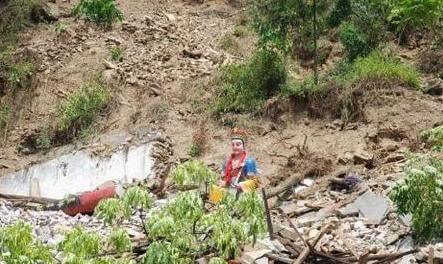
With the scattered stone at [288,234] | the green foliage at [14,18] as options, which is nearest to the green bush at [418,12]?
the scattered stone at [288,234]

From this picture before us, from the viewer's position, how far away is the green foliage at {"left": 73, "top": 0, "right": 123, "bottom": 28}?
1564 centimetres

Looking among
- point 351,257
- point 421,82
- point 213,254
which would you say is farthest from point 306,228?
point 421,82

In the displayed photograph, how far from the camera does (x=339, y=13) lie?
46.3 feet

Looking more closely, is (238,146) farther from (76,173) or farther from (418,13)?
(418,13)

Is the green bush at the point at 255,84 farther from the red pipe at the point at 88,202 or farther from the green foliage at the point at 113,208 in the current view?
the green foliage at the point at 113,208

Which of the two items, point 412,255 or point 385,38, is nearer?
point 412,255

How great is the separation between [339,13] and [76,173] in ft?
20.3

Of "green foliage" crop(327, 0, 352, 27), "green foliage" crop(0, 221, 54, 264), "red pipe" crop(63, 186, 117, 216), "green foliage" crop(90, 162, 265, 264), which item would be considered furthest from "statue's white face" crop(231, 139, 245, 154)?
"green foliage" crop(327, 0, 352, 27)

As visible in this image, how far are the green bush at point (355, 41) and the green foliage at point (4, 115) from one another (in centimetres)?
686

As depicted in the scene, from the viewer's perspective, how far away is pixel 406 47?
1309 cm

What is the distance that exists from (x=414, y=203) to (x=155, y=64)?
8.81 m

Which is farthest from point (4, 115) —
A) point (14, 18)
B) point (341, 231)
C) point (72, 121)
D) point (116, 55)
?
point (341, 231)

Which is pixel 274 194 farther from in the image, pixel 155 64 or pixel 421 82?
pixel 155 64

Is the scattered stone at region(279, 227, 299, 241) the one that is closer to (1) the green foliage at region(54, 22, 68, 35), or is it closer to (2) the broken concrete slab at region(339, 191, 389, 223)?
(2) the broken concrete slab at region(339, 191, 389, 223)
